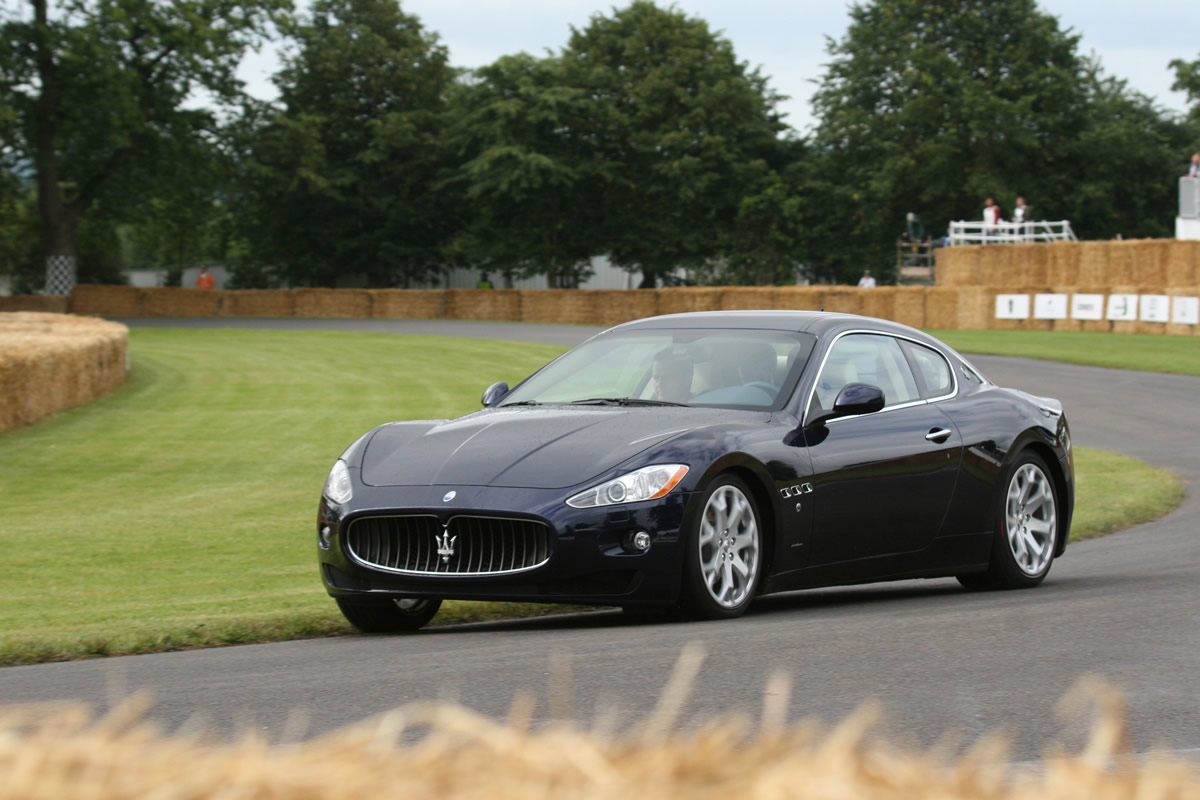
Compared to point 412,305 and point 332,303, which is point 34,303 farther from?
point 412,305

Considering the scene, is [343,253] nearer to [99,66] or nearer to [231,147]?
[231,147]

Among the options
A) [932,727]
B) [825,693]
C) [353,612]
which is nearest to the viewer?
[932,727]

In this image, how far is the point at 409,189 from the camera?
8181 cm

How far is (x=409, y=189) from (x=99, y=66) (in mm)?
23268

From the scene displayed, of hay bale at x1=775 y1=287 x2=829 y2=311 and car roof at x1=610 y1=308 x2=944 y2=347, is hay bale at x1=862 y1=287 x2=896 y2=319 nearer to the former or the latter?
hay bale at x1=775 y1=287 x2=829 y2=311

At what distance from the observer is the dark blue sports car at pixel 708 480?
6.88 meters

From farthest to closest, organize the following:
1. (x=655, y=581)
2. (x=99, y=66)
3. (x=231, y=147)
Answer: (x=231, y=147) → (x=99, y=66) → (x=655, y=581)

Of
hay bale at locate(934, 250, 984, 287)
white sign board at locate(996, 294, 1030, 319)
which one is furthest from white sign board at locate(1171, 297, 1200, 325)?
hay bale at locate(934, 250, 984, 287)

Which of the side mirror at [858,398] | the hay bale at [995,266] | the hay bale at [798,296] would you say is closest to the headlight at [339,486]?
the side mirror at [858,398]

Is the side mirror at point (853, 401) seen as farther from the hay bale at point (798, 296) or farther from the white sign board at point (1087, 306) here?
the hay bale at point (798, 296)

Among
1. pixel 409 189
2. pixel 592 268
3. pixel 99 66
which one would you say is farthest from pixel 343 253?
pixel 99 66

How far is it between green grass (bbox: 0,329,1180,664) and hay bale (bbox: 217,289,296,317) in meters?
35.0

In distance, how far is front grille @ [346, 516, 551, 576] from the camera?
6.86 metres

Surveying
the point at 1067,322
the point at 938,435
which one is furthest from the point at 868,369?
the point at 1067,322
